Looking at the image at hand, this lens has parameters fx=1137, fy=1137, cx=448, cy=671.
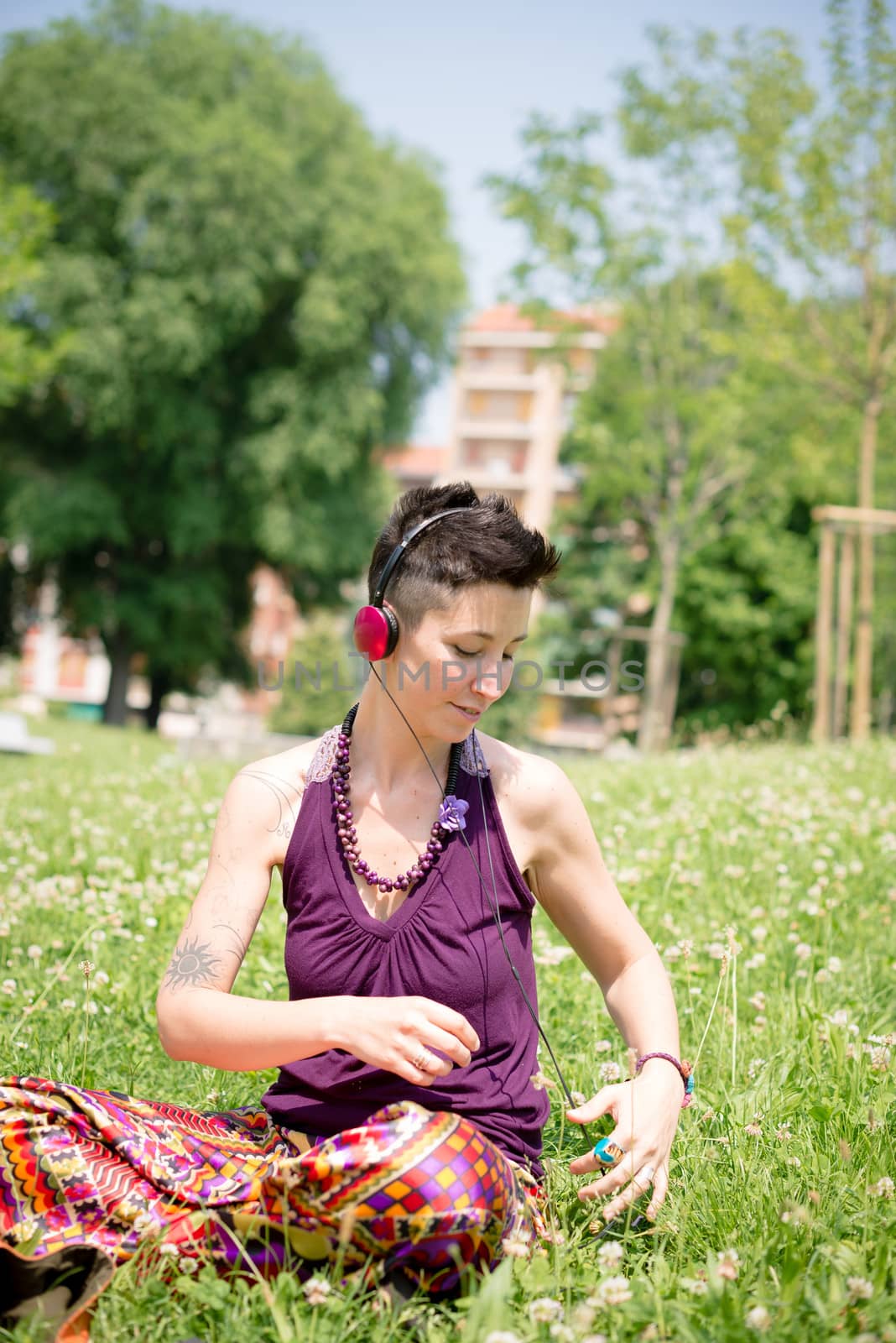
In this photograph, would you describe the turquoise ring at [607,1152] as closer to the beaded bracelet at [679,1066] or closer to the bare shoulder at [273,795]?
the beaded bracelet at [679,1066]

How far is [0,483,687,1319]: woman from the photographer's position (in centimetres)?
206

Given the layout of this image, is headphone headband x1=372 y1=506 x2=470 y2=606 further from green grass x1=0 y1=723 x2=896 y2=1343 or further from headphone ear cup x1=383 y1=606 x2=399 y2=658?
green grass x1=0 y1=723 x2=896 y2=1343

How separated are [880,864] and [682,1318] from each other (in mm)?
3456

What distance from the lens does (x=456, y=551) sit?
2.47 meters

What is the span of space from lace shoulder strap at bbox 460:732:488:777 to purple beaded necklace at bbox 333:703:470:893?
21mm

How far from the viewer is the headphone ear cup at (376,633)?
254 centimetres

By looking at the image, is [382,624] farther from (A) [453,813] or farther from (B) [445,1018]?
(B) [445,1018]

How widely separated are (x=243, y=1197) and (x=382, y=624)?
1.20 meters

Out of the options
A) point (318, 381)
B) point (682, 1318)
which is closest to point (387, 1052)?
point (682, 1318)

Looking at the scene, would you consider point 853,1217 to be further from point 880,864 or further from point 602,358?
point 602,358

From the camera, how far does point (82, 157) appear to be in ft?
81.6

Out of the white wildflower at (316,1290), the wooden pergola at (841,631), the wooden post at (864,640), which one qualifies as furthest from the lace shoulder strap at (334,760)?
the wooden post at (864,640)

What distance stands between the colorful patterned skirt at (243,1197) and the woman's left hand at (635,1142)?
166mm

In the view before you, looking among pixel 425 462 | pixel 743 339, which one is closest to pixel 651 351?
pixel 743 339
